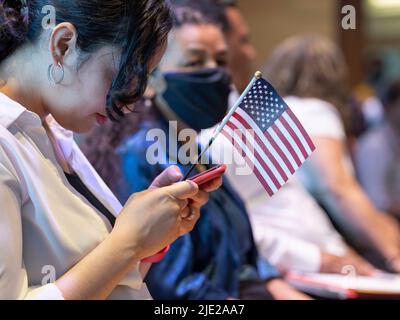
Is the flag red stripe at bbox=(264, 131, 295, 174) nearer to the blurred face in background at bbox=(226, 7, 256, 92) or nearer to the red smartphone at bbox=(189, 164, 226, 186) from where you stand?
the red smartphone at bbox=(189, 164, 226, 186)

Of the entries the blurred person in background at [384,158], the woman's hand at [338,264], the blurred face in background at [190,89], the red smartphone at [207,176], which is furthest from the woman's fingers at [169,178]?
the blurred person in background at [384,158]

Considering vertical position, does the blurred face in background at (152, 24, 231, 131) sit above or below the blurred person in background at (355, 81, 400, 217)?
above

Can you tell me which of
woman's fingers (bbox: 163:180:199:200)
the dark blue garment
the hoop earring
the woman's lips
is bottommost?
the dark blue garment

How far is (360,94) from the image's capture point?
7.06 meters

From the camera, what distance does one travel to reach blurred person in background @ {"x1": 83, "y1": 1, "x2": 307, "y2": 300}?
207 cm

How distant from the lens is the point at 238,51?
127 inches

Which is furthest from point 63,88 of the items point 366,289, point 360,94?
point 360,94

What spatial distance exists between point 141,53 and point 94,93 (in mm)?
108

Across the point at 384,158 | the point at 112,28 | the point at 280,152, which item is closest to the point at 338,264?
the point at 280,152

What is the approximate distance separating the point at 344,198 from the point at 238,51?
2.59 ft

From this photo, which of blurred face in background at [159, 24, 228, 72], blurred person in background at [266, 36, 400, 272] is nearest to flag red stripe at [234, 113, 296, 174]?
blurred face in background at [159, 24, 228, 72]

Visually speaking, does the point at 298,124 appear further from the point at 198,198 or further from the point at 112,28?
the point at 112,28

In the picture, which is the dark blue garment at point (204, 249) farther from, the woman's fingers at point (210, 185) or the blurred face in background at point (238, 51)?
the blurred face in background at point (238, 51)

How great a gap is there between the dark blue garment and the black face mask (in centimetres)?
8
